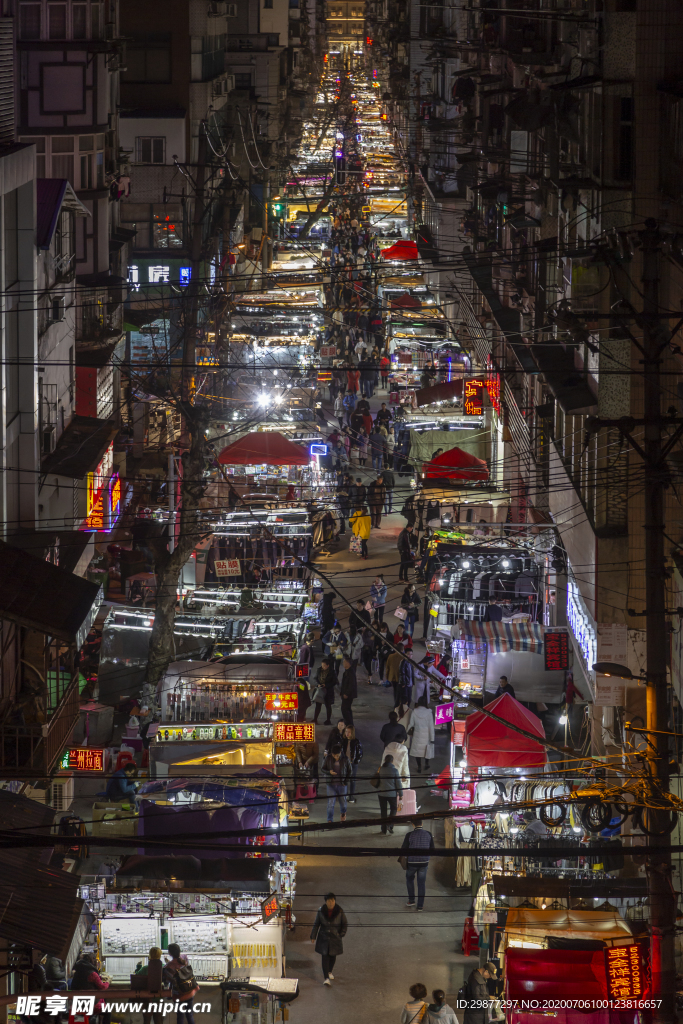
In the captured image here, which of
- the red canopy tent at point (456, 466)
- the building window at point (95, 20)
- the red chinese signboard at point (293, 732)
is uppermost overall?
the building window at point (95, 20)

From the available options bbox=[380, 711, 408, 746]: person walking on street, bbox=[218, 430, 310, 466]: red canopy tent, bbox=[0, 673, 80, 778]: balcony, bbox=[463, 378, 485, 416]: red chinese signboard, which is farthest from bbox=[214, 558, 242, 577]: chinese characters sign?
bbox=[463, 378, 485, 416]: red chinese signboard

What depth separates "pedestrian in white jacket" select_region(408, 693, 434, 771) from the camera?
19719 millimetres

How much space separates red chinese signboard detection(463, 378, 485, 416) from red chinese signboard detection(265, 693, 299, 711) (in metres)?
14.7

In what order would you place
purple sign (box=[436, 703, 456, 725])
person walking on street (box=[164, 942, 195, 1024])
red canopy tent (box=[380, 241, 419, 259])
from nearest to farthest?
1. person walking on street (box=[164, 942, 195, 1024])
2. purple sign (box=[436, 703, 456, 725])
3. red canopy tent (box=[380, 241, 419, 259])

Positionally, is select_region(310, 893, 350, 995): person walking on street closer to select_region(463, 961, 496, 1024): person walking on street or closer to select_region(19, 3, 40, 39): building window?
select_region(463, 961, 496, 1024): person walking on street

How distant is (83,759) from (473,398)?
1685 centimetres

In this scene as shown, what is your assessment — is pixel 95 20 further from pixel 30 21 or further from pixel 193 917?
pixel 193 917

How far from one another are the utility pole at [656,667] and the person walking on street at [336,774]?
6965 millimetres

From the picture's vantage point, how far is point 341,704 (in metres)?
22.4

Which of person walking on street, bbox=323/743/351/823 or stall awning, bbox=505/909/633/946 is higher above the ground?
stall awning, bbox=505/909/633/946

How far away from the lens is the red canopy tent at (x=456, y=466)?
26.3m

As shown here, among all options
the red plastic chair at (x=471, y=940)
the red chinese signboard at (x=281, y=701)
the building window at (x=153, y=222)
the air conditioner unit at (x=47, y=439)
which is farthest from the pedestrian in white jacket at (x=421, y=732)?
the building window at (x=153, y=222)

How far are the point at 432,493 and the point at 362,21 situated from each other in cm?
17387

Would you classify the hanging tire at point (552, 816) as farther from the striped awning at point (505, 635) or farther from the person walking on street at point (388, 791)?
the striped awning at point (505, 635)
